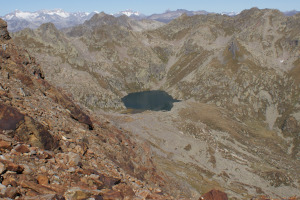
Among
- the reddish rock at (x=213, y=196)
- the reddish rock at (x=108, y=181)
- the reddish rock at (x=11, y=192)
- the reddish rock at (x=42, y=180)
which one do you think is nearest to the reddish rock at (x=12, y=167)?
the reddish rock at (x=42, y=180)

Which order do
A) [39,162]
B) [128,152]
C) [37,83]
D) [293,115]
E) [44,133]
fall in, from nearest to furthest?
[39,162], [44,133], [37,83], [128,152], [293,115]

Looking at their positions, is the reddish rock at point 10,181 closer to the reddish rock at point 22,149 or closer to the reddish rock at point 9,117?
the reddish rock at point 22,149

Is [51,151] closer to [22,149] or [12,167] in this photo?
[22,149]

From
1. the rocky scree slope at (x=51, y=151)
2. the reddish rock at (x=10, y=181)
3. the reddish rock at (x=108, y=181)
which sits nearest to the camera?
the reddish rock at (x=10, y=181)

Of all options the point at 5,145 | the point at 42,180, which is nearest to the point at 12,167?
the point at 42,180

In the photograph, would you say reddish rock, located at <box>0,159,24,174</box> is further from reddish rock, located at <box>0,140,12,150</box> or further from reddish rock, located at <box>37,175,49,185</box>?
reddish rock, located at <box>0,140,12,150</box>

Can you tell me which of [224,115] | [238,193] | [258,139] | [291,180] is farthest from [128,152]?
[224,115]

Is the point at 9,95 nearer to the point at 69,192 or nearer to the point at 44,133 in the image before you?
the point at 44,133

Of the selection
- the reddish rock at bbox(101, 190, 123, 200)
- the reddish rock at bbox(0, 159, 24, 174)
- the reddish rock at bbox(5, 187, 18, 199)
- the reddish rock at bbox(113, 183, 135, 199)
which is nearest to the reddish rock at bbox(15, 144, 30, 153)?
the reddish rock at bbox(0, 159, 24, 174)
